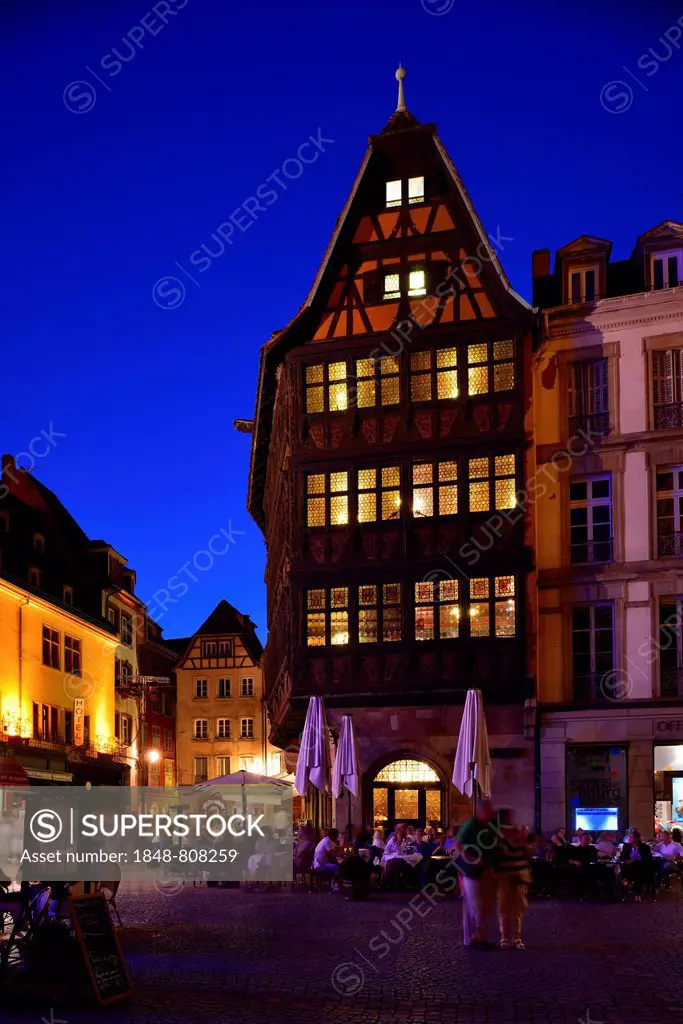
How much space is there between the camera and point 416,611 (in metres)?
30.2

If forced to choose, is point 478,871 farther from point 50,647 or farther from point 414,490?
point 50,647

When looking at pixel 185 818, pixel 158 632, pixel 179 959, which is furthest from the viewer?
pixel 158 632

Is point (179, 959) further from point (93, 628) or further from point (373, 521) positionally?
point (93, 628)

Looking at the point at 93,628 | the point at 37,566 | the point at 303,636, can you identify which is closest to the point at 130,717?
the point at 93,628

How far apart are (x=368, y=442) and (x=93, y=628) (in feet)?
82.3

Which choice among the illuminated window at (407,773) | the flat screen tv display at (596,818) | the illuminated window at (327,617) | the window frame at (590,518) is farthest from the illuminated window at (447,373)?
the flat screen tv display at (596,818)

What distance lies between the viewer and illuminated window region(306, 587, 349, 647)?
Answer: 30719mm

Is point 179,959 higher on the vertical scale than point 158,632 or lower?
lower

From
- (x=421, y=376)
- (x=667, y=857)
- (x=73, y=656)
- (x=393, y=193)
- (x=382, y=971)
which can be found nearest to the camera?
(x=382, y=971)

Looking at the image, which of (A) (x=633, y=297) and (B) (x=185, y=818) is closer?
(B) (x=185, y=818)

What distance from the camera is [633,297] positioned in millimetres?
30922

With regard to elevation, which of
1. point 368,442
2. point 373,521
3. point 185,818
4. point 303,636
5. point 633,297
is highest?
point 633,297

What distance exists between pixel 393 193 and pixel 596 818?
54.2ft

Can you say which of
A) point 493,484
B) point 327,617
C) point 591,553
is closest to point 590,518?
point 591,553
